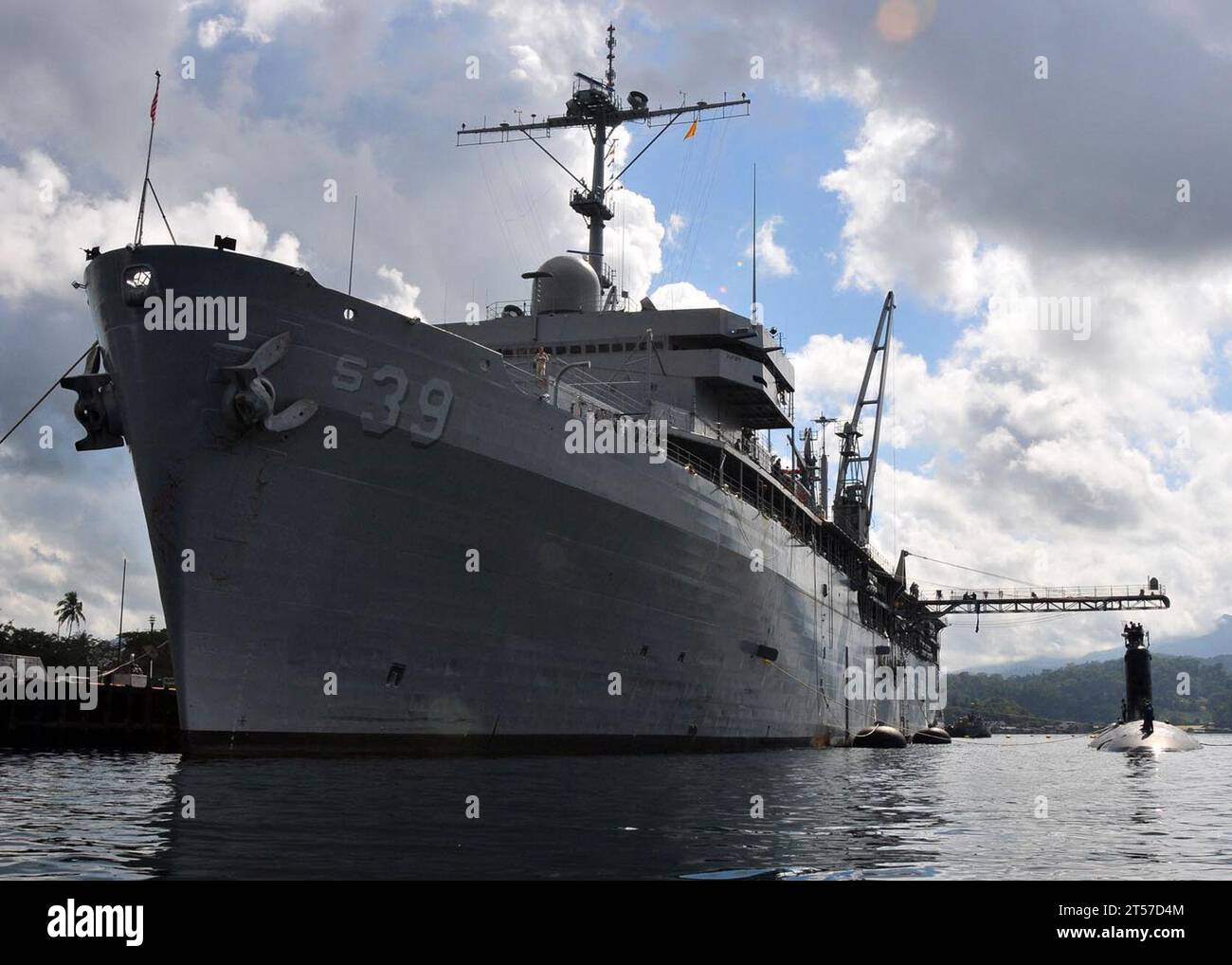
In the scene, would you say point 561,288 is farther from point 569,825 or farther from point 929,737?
point 929,737

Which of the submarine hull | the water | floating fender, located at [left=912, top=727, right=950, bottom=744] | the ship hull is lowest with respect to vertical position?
floating fender, located at [left=912, top=727, right=950, bottom=744]

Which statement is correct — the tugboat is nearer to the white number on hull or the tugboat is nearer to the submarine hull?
the submarine hull

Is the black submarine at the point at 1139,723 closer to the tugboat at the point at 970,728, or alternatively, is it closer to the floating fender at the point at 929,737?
the floating fender at the point at 929,737

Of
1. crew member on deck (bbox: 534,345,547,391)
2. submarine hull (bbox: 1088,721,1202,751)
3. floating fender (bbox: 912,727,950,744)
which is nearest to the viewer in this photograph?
crew member on deck (bbox: 534,345,547,391)

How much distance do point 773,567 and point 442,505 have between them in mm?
15213

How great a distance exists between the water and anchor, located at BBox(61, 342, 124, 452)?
628cm

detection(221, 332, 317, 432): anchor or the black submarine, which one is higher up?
detection(221, 332, 317, 432): anchor

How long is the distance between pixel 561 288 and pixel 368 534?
16.7m

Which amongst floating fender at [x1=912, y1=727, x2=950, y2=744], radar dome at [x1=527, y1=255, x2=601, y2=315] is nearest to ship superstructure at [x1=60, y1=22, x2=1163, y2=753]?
radar dome at [x1=527, y1=255, x2=601, y2=315]

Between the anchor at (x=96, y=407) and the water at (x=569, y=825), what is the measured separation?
20.6ft

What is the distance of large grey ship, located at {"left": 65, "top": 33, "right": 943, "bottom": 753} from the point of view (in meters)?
18.2

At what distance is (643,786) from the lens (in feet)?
54.1
